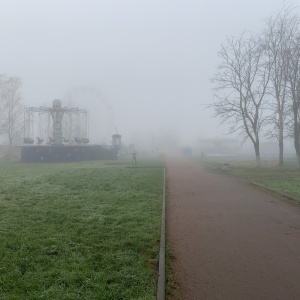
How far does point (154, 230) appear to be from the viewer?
680 centimetres

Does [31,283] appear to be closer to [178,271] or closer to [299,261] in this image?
[178,271]

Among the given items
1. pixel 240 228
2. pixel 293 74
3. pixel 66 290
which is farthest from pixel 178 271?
pixel 293 74

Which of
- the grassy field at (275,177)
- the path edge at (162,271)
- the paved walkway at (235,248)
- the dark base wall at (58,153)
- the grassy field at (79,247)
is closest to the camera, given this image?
the path edge at (162,271)

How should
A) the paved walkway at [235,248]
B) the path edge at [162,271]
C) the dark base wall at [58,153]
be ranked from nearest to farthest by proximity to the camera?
the path edge at [162,271], the paved walkway at [235,248], the dark base wall at [58,153]

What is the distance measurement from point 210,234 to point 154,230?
1.00m

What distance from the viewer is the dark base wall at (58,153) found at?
3684cm

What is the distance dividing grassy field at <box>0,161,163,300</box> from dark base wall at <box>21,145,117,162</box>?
2721 cm

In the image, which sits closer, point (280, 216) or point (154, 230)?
point (154, 230)

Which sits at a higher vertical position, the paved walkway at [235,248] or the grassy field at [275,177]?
the grassy field at [275,177]

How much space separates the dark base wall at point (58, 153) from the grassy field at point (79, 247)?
2721cm

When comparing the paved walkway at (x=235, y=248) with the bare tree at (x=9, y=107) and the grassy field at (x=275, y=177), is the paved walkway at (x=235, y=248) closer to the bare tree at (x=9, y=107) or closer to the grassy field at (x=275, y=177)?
the grassy field at (x=275, y=177)

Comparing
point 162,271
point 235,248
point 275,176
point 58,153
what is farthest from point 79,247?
point 58,153

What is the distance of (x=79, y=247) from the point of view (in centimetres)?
555

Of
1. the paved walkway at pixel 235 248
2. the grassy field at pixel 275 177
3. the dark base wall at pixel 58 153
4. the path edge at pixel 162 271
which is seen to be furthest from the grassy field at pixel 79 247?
the dark base wall at pixel 58 153
